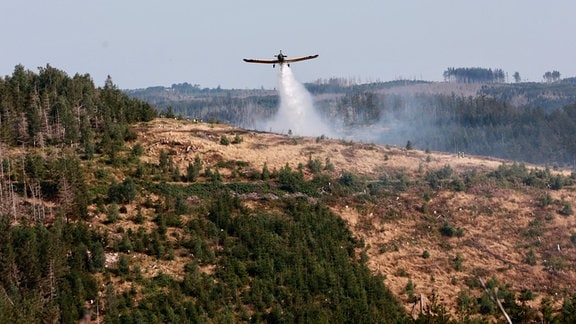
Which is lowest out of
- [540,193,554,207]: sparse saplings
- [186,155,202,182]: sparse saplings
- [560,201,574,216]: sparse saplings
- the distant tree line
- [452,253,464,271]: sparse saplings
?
[452,253,464,271]: sparse saplings

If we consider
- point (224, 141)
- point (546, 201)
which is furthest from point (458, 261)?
point (224, 141)

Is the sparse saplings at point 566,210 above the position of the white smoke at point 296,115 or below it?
below

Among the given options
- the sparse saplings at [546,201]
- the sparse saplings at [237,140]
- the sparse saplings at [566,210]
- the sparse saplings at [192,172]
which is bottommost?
the sparse saplings at [566,210]

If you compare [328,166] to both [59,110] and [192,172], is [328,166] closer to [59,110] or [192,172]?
[192,172]

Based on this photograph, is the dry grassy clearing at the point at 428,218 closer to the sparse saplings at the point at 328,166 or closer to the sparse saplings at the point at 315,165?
the sparse saplings at the point at 328,166

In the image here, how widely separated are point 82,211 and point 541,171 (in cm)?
6936

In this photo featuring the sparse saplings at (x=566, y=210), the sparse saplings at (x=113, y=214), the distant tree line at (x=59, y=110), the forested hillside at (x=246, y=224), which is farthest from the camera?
the sparse saplings at (x=566, y=210)

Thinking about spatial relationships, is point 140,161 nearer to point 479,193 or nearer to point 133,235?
point 133,235

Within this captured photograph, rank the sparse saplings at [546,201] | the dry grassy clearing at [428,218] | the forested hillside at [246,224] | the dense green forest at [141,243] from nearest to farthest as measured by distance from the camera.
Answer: the dense green forest at [141,243], the forested hillside at [246,224], the dry grassy clearing at [428,218], the sparse saplings at [546,201]

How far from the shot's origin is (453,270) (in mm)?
77438

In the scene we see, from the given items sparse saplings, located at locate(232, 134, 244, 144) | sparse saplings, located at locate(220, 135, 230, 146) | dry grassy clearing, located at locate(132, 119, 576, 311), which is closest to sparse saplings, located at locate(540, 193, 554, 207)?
dry grassy clearing, located at locate(132, 119, 576, 311)

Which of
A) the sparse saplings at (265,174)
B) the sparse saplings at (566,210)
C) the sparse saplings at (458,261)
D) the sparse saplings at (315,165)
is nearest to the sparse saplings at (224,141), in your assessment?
the sparse saplings at (265,174)

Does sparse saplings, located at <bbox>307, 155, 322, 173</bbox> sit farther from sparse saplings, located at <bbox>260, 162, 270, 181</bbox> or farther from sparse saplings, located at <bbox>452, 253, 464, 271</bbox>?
sparse saplings, located at <bbox>452, 253, 464, 271</bbox>

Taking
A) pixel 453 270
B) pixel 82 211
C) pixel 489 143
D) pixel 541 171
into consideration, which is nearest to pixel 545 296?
pixel 453 270
